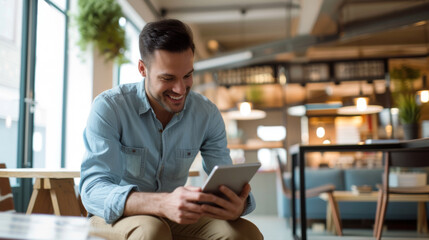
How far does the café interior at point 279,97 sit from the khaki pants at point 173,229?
412 mm

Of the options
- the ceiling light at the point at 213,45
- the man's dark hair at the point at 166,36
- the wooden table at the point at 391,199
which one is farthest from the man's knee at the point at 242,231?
the ceiling light at the point at 213,45

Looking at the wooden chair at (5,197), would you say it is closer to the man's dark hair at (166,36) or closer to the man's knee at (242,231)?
the man's dark hair at (166,36)

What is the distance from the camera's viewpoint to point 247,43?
32.0 feet

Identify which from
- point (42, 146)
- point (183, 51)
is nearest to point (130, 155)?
point (183, 51)

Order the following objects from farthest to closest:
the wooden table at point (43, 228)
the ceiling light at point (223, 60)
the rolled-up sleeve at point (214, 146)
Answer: the ceiling light at point (223, 60) → the rolled-up sleeve at point (214, 146) → the wooden table at point (43, 228)

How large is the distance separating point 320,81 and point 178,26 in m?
7.68

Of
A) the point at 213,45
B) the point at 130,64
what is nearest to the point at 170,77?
the point at 130,64

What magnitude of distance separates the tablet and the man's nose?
14.5 inches

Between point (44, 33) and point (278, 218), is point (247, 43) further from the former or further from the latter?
point (44, 33)

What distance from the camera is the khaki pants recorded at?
1.11 metres

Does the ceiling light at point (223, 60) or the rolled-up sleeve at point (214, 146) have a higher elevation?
the ceiling light at point (223, 60)

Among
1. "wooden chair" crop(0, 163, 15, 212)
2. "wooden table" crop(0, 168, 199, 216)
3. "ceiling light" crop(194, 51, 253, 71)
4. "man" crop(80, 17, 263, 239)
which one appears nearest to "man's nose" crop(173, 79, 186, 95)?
"man" crop(80, 17, 263, 239)

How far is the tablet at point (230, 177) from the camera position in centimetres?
105

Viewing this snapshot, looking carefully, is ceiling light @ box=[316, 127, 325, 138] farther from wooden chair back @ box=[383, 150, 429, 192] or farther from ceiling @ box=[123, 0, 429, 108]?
ceiling @ box=[123, 0, 429, 108]
